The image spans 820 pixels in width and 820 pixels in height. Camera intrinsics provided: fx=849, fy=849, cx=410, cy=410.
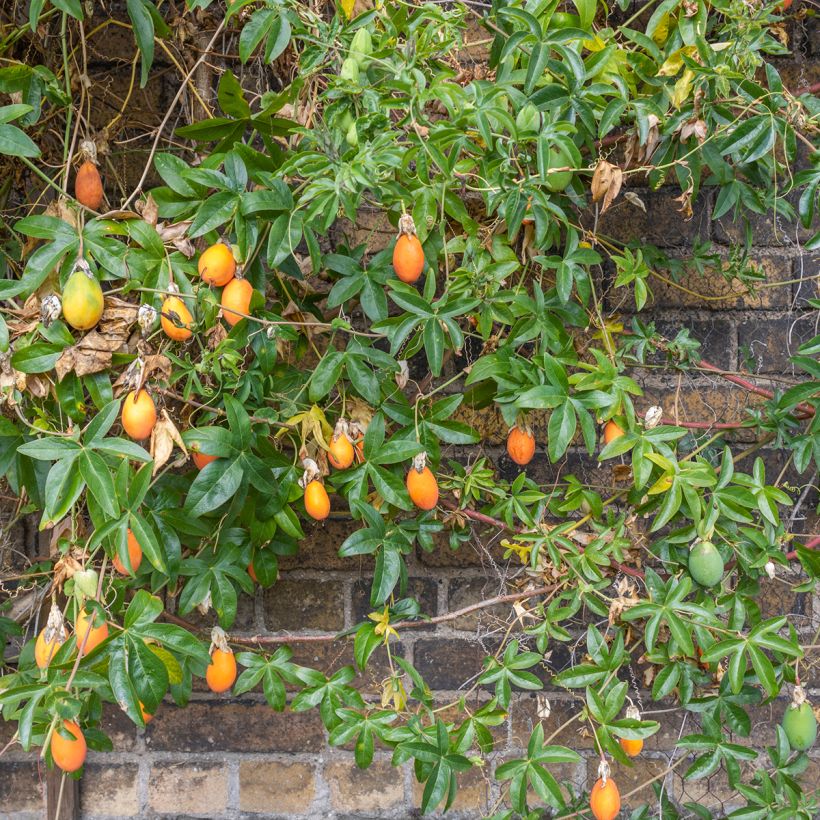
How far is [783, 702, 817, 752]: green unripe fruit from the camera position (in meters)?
1.06

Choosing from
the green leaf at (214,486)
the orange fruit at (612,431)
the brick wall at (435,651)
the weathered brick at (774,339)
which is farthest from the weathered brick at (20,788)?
the weathered brick at (774,339)

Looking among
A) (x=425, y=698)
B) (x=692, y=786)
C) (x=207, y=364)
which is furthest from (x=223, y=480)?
(x=692, y=786)

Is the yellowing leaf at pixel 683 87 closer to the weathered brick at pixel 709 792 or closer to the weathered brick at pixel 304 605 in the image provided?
the weathered brick at pixel 304 605

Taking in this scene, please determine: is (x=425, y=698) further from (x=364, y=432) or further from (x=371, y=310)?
(x=371, y=310)

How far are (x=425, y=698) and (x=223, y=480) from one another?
14.7 inches

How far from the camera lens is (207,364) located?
937mm

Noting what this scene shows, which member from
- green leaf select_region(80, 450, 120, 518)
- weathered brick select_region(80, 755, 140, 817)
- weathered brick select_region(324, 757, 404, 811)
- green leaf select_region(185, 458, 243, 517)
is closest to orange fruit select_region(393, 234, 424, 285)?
green leaf select_region(185, 458, 243, 517)

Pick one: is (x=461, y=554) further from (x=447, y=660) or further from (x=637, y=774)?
(x=637, y=774)

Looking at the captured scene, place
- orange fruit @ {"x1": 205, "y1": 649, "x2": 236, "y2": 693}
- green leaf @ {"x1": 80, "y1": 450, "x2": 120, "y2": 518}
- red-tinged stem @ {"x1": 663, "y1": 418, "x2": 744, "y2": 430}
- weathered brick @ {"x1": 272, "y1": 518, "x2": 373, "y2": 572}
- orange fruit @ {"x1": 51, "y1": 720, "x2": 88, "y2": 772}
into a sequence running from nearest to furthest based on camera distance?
green leaf @ {"x1": 80, "y1": 450, "x2": 120, "y2": 518}
orange fruit @ {"x1": 51, "y1": 720, "x2": 88, "y2": 772}
orange fruit @ {"x1": 205, "y1": 649, "x2": 236, "y2": 693}
red-tinged stem @ {"x1": 663, "y1": 418, "x2": 744, "y2": 430}
weathered brick @ {"x1": 272, "y1": 518, "x2": 373, "y2": 572}

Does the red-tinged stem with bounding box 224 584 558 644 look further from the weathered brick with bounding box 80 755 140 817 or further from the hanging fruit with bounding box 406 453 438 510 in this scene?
the weathered brick with bounding box 80 755 140 817

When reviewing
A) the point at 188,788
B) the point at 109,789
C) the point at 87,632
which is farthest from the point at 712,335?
the point at 109,789

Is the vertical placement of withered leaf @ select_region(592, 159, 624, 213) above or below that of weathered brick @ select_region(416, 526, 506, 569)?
above

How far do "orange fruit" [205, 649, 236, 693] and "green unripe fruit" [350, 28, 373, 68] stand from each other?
0.72 m

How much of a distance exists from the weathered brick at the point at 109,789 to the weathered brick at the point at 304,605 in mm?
329
